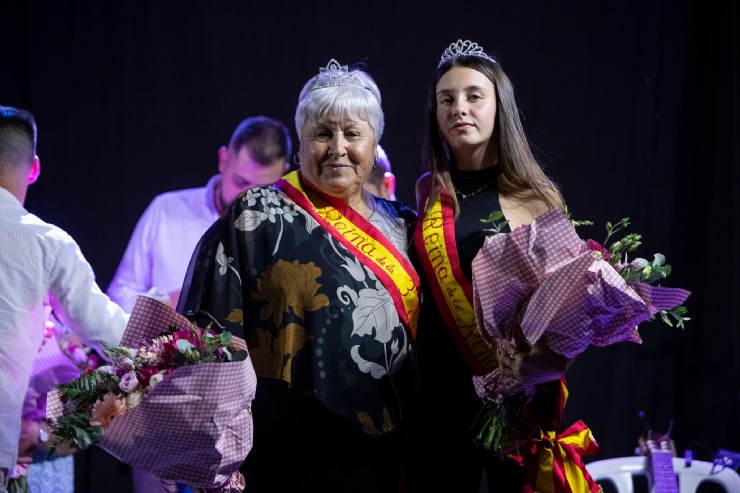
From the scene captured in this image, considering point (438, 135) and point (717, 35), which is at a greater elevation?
point (717, 35)

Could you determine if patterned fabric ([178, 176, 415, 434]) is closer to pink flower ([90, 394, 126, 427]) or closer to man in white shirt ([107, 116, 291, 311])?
pink flower ([90, 394, 126, 427])

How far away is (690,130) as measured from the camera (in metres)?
3.89

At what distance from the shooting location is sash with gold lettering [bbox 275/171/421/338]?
2111mm

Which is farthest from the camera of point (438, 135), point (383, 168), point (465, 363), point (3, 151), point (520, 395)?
point (383, 168)

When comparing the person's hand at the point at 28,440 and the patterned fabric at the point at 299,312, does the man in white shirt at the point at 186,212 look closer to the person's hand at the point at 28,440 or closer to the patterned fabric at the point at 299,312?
the person's hand at the point at 28,440

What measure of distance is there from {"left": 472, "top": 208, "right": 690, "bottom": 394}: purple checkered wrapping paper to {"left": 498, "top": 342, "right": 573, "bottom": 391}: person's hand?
0.03m

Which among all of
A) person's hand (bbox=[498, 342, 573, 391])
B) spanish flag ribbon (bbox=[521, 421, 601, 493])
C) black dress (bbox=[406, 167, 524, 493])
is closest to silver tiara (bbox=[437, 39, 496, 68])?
Answer: black dress (bbox=[406, 167, 524, 493])

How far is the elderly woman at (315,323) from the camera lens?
2.00m

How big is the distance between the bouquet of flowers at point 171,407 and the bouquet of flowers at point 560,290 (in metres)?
0.51

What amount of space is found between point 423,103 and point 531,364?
2268 mm

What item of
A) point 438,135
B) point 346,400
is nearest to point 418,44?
point 438,135

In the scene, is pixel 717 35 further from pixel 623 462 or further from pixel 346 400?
pixel 346 400

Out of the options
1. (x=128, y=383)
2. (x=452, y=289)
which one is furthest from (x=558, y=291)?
Answer: (x=128, y=383)

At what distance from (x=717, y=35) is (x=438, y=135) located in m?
2.02
